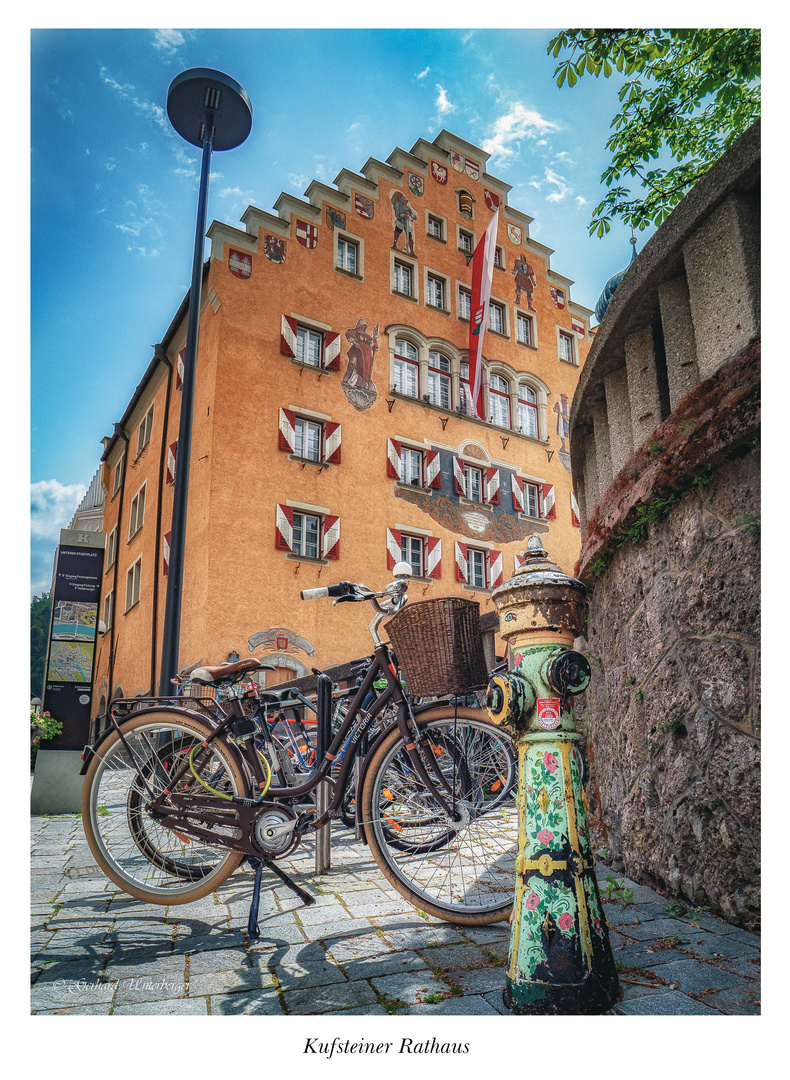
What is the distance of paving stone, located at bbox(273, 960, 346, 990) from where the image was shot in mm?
1896

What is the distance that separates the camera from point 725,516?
7.47 feet

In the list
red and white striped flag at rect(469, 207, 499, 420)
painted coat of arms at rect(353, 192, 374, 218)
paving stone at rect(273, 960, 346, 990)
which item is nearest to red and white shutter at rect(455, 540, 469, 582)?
red and white striped flag at rect(469, 207, 499, 420)

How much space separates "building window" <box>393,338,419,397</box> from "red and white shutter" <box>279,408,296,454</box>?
2.12 metres

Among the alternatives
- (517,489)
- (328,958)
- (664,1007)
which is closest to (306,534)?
(517,489)

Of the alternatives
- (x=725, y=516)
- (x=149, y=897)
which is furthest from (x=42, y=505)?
(x=725, y=516)

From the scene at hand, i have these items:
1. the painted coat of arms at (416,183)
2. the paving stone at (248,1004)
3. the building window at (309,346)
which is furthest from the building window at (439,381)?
the paving stone at (248,1004)

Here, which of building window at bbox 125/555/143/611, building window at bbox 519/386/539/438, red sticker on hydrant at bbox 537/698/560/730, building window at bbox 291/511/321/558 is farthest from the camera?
building window at bbox 125/555/143/611

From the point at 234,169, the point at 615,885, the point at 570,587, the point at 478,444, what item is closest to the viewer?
the point at 570,587

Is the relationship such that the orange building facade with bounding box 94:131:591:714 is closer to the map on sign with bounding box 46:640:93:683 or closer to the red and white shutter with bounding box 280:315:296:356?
the red and white shutter with bounding box 280:315:296:356

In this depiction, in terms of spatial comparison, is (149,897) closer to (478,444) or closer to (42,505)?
(42,505)

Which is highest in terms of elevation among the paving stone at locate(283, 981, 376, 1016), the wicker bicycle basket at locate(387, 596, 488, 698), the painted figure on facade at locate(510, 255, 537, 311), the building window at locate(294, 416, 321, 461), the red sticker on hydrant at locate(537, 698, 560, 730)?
the painted figure on facade at locate(510, 255, 537, 311)

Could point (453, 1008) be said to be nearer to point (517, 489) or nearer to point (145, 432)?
point (517, 489)
